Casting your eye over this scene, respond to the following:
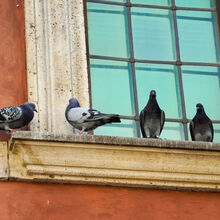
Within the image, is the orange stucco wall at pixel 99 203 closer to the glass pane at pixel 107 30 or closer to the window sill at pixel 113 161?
the window sill at pixel 113 161

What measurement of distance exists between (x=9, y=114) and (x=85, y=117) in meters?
0.49

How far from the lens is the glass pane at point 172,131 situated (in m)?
7.31

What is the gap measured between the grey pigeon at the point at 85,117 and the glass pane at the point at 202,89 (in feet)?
3.02

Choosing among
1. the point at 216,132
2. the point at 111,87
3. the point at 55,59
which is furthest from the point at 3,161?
the point at 216,132

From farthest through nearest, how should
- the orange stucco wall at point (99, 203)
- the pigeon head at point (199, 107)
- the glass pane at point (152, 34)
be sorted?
the glass pane at point (152, 34), the pigeon head at point (199, 107), the orange stucco wall at point (99, 203)

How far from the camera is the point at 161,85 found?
7.49 m

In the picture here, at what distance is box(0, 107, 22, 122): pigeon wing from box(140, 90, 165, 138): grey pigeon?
33.6 inches

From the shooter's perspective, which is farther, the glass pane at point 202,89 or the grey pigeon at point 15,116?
the glass pane at point 202,89

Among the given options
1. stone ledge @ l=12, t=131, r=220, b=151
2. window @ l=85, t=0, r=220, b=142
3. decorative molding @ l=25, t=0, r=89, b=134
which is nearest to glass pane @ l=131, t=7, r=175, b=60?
window @ l=85, t=0, r=220, b=142

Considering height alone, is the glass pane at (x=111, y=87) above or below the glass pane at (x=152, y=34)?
below

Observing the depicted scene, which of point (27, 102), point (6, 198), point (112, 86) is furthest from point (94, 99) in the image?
point (6, 198)

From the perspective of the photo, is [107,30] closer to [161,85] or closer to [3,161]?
[161,85]

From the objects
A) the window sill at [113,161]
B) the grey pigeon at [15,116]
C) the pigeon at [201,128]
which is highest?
the grey pigeon at [15,116]

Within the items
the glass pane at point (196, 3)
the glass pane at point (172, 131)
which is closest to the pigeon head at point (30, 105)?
the glass pane at point (172, 131)
